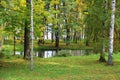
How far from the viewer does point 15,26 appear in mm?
23359

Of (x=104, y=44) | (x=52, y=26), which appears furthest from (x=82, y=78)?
(x=52, y=26)

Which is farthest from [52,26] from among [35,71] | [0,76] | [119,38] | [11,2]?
[0,76]

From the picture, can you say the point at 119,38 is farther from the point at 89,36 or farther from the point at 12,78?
the point at 12,78

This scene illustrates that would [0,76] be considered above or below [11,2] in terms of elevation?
below

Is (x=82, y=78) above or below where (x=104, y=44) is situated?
below

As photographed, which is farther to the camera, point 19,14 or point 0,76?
point 19,14

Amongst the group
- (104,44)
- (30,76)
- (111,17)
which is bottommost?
(30,76)

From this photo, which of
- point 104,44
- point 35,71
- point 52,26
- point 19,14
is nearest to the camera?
point 35,71

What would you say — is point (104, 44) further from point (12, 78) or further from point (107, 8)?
point (12, 78)

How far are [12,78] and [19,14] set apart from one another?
632 cm

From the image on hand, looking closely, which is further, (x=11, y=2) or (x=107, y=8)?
(x=107, y=8)

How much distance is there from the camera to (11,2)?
22.8 metres

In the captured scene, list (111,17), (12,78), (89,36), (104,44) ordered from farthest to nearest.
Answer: (89,36) → (104,44) → (111,17) → (12,78)

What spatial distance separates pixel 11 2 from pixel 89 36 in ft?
26.8
